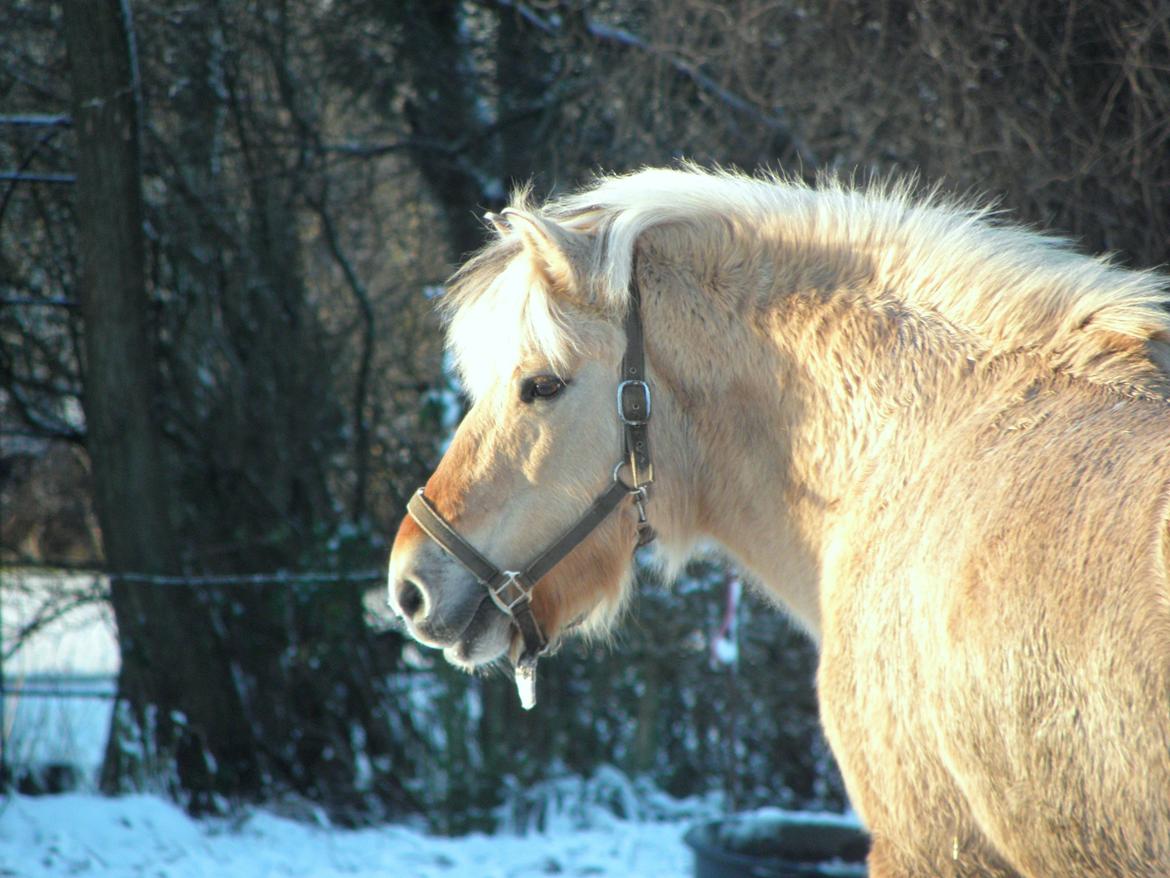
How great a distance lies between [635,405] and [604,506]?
0.72 feet

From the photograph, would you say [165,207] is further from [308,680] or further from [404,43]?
[308,680]

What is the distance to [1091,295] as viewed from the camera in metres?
1.77

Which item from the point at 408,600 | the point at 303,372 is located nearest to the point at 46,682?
the point at 303,372

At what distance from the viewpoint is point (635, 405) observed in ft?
6.64

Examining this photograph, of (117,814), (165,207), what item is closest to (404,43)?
(165,207)

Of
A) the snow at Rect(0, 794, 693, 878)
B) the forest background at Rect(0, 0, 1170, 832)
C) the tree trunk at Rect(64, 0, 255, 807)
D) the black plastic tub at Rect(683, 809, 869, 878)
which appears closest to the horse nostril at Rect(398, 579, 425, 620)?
the black plastic tub at Rect(683, 809, 869, 878)

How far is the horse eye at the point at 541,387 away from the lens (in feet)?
6.70

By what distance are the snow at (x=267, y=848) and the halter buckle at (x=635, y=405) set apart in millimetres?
3099

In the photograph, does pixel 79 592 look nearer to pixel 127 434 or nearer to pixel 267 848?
pixel 127 434

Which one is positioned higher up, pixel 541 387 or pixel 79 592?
pixel 541 387

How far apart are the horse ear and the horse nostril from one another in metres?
0.69

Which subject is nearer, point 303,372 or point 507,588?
point 507,588

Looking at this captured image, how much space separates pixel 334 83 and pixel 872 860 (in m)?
5.07

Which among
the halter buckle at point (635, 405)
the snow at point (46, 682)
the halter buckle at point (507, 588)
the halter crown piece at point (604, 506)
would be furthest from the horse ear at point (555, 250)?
the snow at point (46, 682)
